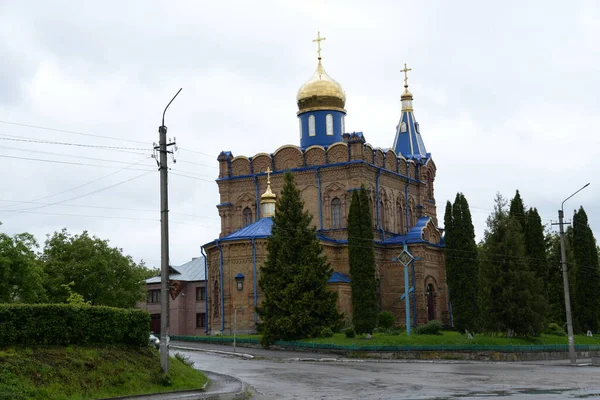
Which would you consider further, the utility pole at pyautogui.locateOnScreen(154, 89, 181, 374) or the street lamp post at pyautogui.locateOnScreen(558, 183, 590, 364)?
the street lamp post at pyautogui.locateOnScreen(558, 183, 590, 364)

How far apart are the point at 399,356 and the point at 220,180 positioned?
22.4m

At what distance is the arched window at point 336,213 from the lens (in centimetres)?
4947

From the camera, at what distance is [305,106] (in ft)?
175

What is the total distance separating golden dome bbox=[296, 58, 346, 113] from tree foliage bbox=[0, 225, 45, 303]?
2226cm

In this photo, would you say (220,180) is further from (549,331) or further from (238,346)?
(549,331)

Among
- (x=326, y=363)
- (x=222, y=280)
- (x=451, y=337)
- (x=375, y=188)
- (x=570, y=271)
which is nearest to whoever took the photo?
(x=326, y=363)

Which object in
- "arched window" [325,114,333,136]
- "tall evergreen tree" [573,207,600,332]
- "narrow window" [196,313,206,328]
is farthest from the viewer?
"narrow window" [196,313,206,328]

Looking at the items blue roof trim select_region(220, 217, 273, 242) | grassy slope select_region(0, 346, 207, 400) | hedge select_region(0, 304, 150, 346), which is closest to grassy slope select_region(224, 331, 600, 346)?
blue roof trim select_region(220, 217, 273, 242)

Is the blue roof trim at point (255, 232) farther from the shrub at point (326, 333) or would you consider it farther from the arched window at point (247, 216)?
the shrub at point (326, 333)

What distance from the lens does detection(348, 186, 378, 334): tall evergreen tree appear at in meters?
37.6

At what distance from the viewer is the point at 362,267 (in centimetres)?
3822

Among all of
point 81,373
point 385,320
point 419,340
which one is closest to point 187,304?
point 385,320

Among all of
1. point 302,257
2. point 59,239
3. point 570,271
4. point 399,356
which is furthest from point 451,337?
point 59,239

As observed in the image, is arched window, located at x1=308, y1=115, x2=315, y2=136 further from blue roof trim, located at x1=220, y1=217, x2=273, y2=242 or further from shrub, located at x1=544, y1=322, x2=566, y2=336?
shrub, located at x1=544, y1=322, x2=566, y2=336
